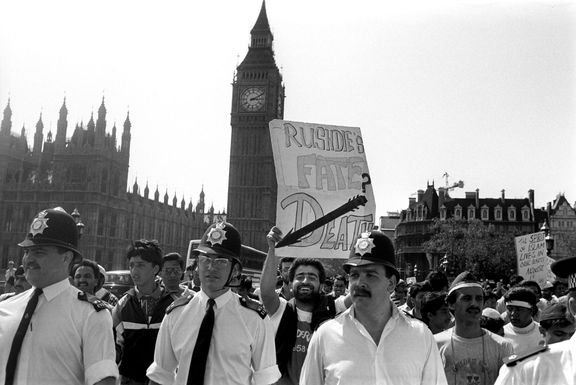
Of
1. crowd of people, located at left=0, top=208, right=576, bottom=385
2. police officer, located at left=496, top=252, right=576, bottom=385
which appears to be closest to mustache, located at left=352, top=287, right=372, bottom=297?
crowd of people, located at left=0, top=208, right=576, bottom=385

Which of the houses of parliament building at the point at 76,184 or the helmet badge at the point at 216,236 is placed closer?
the helmet badge at the point at 216,236

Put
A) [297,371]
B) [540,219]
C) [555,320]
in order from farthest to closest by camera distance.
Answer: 1. [540,219]
2. [297,371]
3. [555,320]

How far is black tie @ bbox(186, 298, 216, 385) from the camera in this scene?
300 centimetres

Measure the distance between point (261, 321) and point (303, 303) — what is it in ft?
3.74

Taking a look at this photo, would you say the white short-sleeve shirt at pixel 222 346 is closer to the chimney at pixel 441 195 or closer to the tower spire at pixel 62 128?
the tower spire at pixel 62 128

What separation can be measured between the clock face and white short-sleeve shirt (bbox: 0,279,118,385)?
7261 centimetres

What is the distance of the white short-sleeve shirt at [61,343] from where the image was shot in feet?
8.80

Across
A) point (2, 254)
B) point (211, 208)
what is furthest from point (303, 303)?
point (211, 208)

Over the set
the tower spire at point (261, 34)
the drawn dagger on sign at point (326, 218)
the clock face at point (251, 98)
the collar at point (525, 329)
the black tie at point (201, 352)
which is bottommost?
the collar at point (525, 329)

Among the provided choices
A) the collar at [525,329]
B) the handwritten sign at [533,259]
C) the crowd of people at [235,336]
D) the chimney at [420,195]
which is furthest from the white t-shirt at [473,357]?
the chimney at [420,195]

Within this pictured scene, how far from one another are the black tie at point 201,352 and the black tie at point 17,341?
815 mm

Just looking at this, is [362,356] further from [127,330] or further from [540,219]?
[540,219]

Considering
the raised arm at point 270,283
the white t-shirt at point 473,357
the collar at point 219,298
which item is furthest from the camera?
the raised arm at point 270,283

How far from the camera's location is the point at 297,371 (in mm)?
4082
